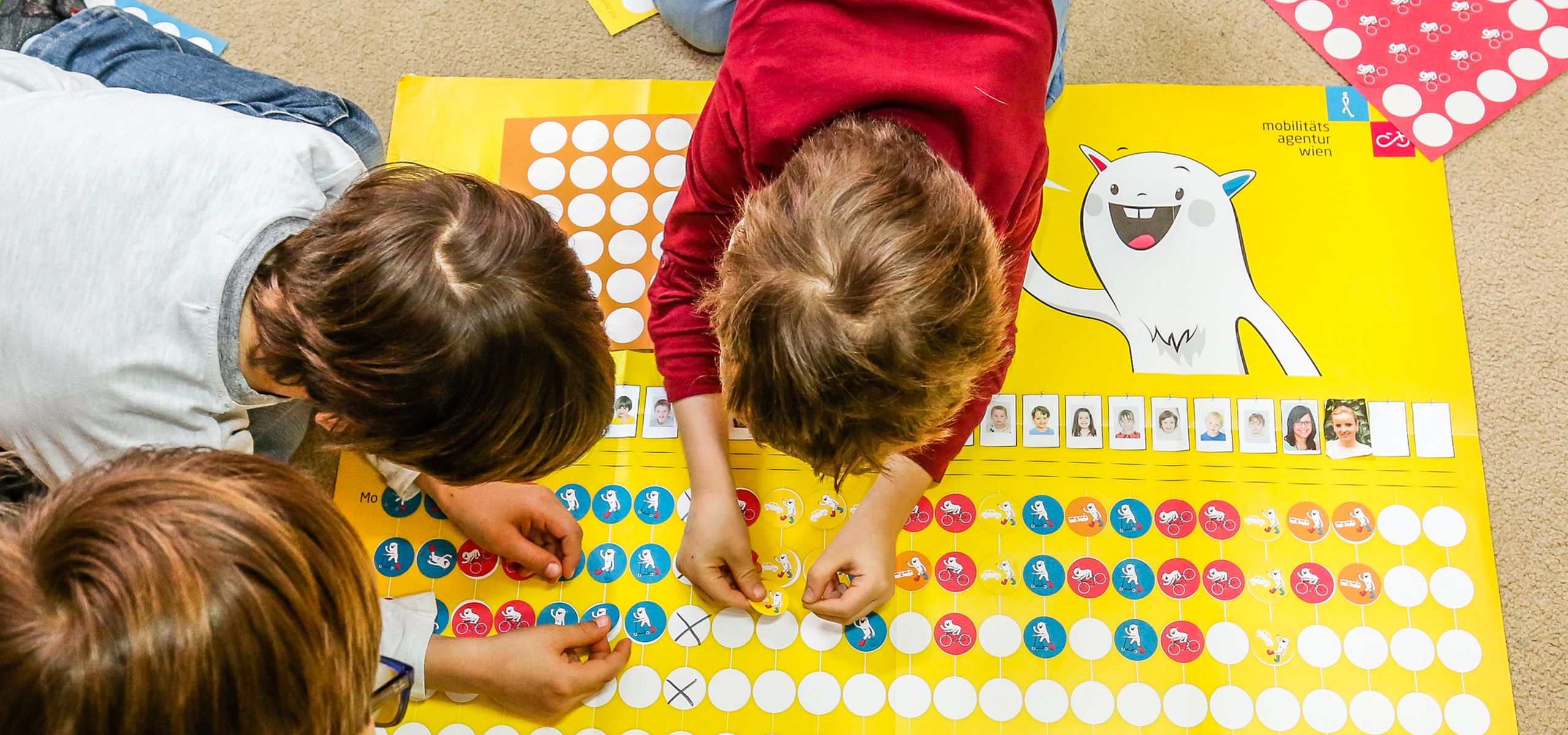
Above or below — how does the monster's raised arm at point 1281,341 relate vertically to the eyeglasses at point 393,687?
above

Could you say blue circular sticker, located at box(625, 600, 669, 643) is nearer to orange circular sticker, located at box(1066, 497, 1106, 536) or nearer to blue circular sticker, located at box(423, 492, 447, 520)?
blue circular sticker, located at box(423, 492, 447, 520)

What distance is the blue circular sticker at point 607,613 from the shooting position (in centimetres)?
74

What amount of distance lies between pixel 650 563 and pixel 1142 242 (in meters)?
0.47

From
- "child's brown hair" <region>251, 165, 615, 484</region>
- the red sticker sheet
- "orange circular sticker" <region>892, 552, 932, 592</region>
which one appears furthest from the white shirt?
the red sticker sheet

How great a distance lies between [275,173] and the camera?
2.00ft

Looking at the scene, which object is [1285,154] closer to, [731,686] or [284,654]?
[731,686]

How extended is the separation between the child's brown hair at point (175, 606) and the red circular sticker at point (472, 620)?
26cm

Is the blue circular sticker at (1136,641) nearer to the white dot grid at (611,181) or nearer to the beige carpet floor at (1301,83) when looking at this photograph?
the beige carpet floor at (1301,83)

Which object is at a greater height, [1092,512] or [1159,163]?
[1159,163]

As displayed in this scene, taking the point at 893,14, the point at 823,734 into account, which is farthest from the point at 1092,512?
the point at 893,14

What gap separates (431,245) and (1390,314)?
72 centimetres

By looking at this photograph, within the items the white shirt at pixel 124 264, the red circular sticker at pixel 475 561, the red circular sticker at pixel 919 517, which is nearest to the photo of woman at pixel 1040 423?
the red circular sticker at pixel 919 517

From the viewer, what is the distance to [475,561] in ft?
2.50

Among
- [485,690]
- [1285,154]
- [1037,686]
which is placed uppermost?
[1285,154]
